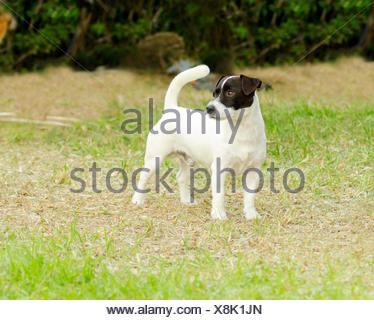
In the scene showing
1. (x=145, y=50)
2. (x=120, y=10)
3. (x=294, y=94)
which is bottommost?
(x=294, y=94)

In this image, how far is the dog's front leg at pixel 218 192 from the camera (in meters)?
4.10

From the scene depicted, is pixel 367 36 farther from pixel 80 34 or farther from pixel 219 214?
pixel 219 214

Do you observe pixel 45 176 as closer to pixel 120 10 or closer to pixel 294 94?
pixel 294 94

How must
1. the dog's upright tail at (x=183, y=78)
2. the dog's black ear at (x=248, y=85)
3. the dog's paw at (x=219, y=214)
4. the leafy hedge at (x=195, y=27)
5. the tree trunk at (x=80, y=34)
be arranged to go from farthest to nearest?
the tree trunk at (x=80, y=34) → the leafy hedge at (x=195, y=27) → the dog's upright tail at (x=183, y=78) → the dog's paw at (x=219, y=214) → the dog's black ear at (x=248, y=85)

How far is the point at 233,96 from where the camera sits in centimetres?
385

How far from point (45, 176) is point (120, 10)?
5.75 metres

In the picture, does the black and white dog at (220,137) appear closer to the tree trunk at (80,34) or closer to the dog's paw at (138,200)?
the dog's paw at (138,200)

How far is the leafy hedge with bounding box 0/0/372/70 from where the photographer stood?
997 centimetres

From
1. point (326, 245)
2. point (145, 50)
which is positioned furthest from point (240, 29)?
point (326, 245)

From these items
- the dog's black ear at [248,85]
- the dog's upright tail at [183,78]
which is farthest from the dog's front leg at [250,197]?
the dog's upright tail at [183,78]

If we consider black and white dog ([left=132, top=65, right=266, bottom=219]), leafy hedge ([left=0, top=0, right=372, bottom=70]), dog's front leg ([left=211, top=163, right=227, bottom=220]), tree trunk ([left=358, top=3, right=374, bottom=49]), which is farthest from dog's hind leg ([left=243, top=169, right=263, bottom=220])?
tree trunk ([left=358, top=3, right=374, bottom=49])

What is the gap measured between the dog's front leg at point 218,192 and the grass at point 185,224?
104 millimetres

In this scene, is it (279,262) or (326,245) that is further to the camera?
(326,245)

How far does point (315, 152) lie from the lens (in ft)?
19.3
